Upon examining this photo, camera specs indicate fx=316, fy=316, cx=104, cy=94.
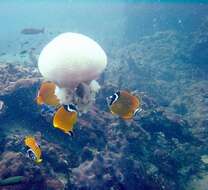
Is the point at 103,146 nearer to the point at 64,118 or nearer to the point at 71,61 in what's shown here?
the point at 64,118

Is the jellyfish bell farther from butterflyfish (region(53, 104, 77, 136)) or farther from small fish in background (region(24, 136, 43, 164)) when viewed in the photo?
small fish in background (region(24, 136, 43, 164))

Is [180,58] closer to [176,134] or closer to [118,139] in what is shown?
[176,134]

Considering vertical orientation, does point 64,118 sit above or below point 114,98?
below

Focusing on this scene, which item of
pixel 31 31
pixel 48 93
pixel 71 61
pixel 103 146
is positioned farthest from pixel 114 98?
pixel 31 31

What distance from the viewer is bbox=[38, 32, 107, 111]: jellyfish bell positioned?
325 cm

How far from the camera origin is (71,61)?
324 cm

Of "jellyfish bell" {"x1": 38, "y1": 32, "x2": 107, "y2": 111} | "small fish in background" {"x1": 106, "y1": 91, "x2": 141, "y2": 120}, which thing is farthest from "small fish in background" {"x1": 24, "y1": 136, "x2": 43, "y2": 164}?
"jellyfish bell" {"x1": 38, "y1": 32, "x2": 107, "y2": 111}

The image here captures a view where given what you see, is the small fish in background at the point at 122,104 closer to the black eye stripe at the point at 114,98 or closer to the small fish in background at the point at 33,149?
the black eye stripe at the point at 114,98

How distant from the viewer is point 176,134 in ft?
36.0

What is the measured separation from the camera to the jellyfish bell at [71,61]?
325 cm

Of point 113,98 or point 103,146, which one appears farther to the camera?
point 103,146

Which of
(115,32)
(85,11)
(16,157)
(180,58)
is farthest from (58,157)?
(85,11)

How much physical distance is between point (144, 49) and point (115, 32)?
48.4 feet

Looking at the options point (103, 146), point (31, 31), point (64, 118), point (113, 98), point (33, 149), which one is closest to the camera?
point (64, 118)
